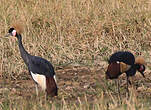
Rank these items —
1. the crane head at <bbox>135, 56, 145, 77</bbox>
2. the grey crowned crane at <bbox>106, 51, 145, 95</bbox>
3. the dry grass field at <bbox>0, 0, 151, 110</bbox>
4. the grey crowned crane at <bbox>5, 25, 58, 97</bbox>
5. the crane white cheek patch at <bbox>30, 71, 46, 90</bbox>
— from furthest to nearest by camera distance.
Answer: the dry grass field at <bbox>0, 0, 151, 110</bbox> < the crane head at <bbox>135, 56, 145, 77</bbox> < the grey crowned crane at <bbox>106, 51, 145, 95</bbox> < the crane white cheek patch at <bbox>30, 71, 46, 90</bbox> < the grey crowned crane at <bbox>5, 25, 58, 97</bbox>

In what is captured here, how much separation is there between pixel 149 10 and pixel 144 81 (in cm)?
258

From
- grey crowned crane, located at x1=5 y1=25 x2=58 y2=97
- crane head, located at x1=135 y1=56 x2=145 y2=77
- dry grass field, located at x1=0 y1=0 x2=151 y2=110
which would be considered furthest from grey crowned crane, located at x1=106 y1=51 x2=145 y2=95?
grey crowned crane, located at x1=5 y1=25 x2=58 y2=97

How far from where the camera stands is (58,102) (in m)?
7.10

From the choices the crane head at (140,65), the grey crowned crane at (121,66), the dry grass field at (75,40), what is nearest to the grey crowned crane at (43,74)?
the dry grass field at (75,40)

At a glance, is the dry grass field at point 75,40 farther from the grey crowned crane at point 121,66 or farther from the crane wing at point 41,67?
the crane wing at point 41,67

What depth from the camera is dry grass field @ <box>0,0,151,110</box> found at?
8.15m

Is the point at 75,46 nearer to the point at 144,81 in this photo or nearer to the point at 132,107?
the point at 144,81

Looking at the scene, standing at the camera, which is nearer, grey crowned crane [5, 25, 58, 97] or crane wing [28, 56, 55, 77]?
grey crowned crane [5, 25, 58, 97]

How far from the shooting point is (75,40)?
32.8 feet

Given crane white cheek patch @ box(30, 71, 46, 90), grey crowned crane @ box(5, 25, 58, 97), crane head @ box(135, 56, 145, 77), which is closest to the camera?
grey crowned crane @ box(5, 25, 58, 97)

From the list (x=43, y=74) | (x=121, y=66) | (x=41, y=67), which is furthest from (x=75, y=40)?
(x=43, y=74)

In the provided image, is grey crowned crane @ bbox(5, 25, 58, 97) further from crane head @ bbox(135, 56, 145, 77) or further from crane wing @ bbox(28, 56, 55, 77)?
crane head @ bbox(135, 56, 145, 77)

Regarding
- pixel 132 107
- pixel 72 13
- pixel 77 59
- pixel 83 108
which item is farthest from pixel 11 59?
pixel 132 107

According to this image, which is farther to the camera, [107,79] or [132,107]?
[107,79]
